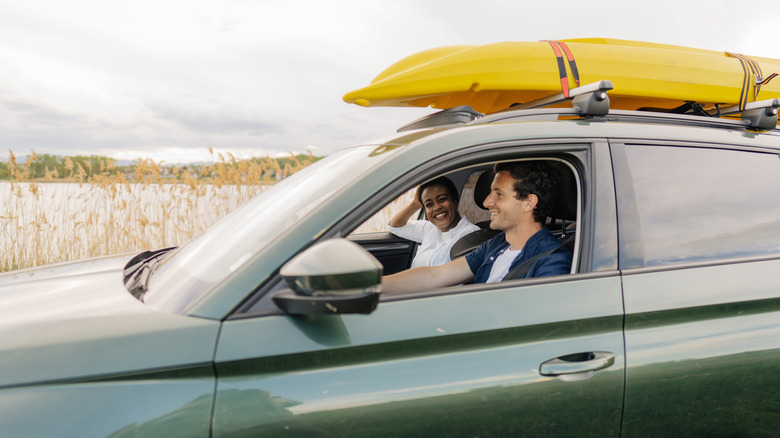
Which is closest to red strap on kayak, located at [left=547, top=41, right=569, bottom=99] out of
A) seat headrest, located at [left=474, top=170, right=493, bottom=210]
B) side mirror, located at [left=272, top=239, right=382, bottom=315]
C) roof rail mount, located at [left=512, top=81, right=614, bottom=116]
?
roof rail mount, located at [left=512, top=81, right=614, bottom=116]

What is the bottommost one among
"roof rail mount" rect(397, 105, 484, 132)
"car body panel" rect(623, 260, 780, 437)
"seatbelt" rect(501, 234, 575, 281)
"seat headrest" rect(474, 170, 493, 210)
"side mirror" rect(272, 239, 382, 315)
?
"car body panel" rect(623, 260, 780, 437)

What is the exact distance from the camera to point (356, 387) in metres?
1.31

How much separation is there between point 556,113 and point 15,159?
7.00 metres

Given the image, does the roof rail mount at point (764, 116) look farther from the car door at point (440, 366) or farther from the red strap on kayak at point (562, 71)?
the car door at point (440, 366)

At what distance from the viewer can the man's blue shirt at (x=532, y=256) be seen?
1939mm

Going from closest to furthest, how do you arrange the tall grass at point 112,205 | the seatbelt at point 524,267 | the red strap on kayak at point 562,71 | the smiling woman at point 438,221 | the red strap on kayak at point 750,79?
the seatbelt at point 524,267 → the red strap on kayak at point 562,71 → the red strap on kayak at point 750,79 → the smiling woman at point 438,221 → the tall grass at point 112,205

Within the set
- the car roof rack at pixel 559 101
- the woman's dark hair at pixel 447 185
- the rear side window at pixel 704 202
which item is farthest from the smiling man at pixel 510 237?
the woman's dark hair at pixel 447 185

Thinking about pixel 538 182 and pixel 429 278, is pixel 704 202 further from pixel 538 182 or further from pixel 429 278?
pixel 429 278

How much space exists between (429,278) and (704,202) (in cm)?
126

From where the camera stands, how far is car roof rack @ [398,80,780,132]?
1838mm

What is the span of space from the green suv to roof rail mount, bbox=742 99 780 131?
5.0 inches

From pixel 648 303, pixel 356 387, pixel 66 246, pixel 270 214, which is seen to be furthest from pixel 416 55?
pixel 66 246

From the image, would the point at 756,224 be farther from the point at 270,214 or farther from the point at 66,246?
the point at 66,246

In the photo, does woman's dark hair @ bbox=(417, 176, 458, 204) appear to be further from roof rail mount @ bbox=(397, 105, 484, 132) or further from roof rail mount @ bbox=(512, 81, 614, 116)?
roof rail mount @ bbox=(512, 81, 614, 116)
